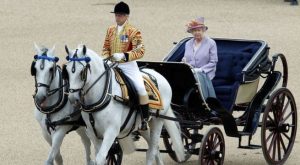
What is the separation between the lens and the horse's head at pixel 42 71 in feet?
30.9

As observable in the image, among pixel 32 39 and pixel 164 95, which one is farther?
pixel 32 39

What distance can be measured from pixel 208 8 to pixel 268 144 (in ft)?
45.3

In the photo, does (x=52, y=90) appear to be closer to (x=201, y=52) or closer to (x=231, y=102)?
(x=201, y=52)

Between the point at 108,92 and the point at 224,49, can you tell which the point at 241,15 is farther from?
the point at 108,92

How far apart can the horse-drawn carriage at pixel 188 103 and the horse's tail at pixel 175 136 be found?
0.03ft

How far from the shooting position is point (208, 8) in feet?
81.7

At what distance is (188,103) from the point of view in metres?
10.7

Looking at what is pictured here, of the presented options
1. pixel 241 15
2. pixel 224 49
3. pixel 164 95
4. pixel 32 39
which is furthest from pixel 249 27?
pixel 164 95

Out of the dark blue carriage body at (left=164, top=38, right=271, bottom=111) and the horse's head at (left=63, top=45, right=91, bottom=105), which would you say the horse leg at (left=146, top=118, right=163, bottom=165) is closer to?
the dark blue carriage body at (left=164, top=38, right=271, bottom=111)

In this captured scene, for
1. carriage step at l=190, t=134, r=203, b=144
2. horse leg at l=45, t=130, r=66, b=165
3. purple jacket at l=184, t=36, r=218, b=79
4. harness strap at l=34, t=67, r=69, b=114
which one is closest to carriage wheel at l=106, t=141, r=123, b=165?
horse leg at l=45, t=130, r=66, b=165

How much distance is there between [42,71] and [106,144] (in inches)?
34.7

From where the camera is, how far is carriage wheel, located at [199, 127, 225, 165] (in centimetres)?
1027

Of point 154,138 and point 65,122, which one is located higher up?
point 65,122

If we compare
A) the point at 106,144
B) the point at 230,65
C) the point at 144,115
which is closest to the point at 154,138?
the point at 144,115
